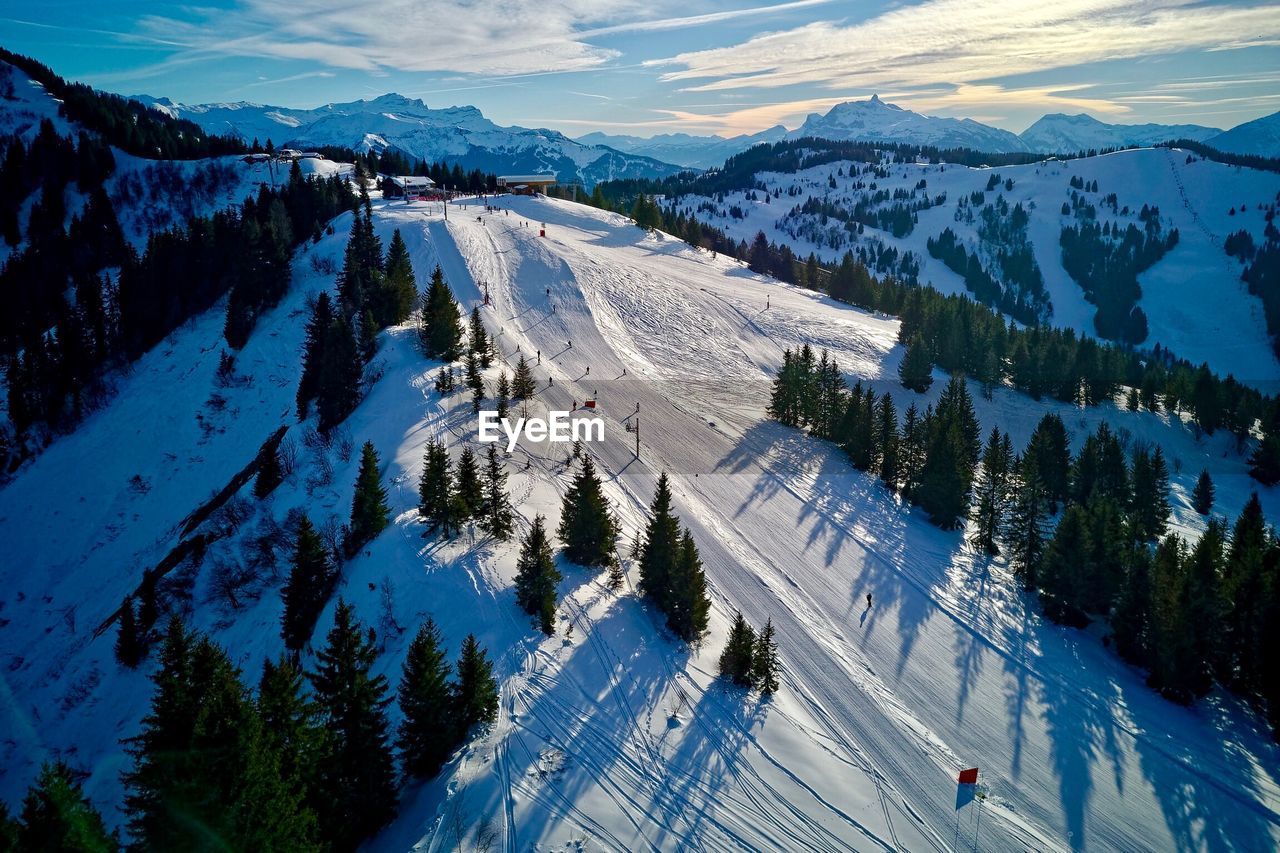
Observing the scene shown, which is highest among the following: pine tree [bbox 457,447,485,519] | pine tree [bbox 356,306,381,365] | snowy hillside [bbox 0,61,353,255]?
snowy hillside [bbox 0,61,353,255]

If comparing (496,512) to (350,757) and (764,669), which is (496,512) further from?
(350,757)

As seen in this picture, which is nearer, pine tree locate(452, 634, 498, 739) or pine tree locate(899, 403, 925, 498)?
pine tree locate(452, 634, 498, 739)

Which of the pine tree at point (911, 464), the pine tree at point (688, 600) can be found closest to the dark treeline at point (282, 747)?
the pine tree at point (688, 600)

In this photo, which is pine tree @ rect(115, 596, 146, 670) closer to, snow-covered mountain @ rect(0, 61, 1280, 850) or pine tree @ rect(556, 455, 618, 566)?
snow-covered mountain @ rect(0, 61, 1280, 850)

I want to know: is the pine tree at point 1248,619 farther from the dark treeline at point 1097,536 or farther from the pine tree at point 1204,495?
the pine tree at point 1204,495

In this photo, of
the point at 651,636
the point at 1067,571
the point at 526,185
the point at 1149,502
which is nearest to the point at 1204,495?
the point at 1149,502

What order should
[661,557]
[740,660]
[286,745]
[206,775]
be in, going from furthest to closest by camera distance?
1. [661,557]
2. [740,660]
3. [286,745]
4. [206,775]

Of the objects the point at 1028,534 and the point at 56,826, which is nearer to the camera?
the point at 56,826

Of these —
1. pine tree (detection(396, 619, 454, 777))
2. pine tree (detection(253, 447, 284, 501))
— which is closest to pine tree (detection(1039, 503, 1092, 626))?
pine tree (detection(396, 619, 454, 777))
